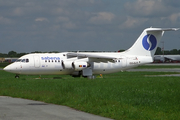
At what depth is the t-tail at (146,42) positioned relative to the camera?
40.8 metres

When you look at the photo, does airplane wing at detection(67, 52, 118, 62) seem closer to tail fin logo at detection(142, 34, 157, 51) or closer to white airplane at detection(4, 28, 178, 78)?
white airplane at detection(4, 28, 178, 78)

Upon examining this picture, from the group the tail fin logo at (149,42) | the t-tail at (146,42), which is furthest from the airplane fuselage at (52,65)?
the tail fin logo at (149,42)

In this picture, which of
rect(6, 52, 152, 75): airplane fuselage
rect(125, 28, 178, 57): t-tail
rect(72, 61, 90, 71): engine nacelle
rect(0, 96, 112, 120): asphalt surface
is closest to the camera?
rect(0, 96, 112, 120): asphalt surface

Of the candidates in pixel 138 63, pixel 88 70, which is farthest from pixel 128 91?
pixel 138 63

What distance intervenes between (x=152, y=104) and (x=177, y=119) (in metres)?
3.55

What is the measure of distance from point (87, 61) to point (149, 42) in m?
8.50

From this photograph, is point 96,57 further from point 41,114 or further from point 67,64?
point 41,114

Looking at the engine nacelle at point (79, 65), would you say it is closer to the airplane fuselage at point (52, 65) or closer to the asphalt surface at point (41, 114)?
the airplane fuselage at point (52, 65)

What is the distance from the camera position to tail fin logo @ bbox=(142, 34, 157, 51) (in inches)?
1617

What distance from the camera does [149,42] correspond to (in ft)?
136

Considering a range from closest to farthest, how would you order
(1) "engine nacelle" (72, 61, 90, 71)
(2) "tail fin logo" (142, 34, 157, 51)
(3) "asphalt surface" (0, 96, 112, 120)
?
(3) "asphalt surface" (0, 96, 112, 120) < (1) "engine nacelle" (72, 61, 90, 71) < (2) "tail fin logo" (142, 34, 157, 51)

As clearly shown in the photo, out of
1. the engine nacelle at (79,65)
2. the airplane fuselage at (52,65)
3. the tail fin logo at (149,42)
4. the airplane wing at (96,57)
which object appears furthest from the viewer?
the tail fin logo at (149,42)

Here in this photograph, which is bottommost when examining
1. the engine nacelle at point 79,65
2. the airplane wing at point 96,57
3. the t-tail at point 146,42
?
the engine nacelle at point 79,65

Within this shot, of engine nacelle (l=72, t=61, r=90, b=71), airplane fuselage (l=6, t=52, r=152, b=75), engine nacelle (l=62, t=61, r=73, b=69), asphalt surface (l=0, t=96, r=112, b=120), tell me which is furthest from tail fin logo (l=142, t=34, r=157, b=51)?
asphalt surface (l=0, t=96, r=112, b=120)
